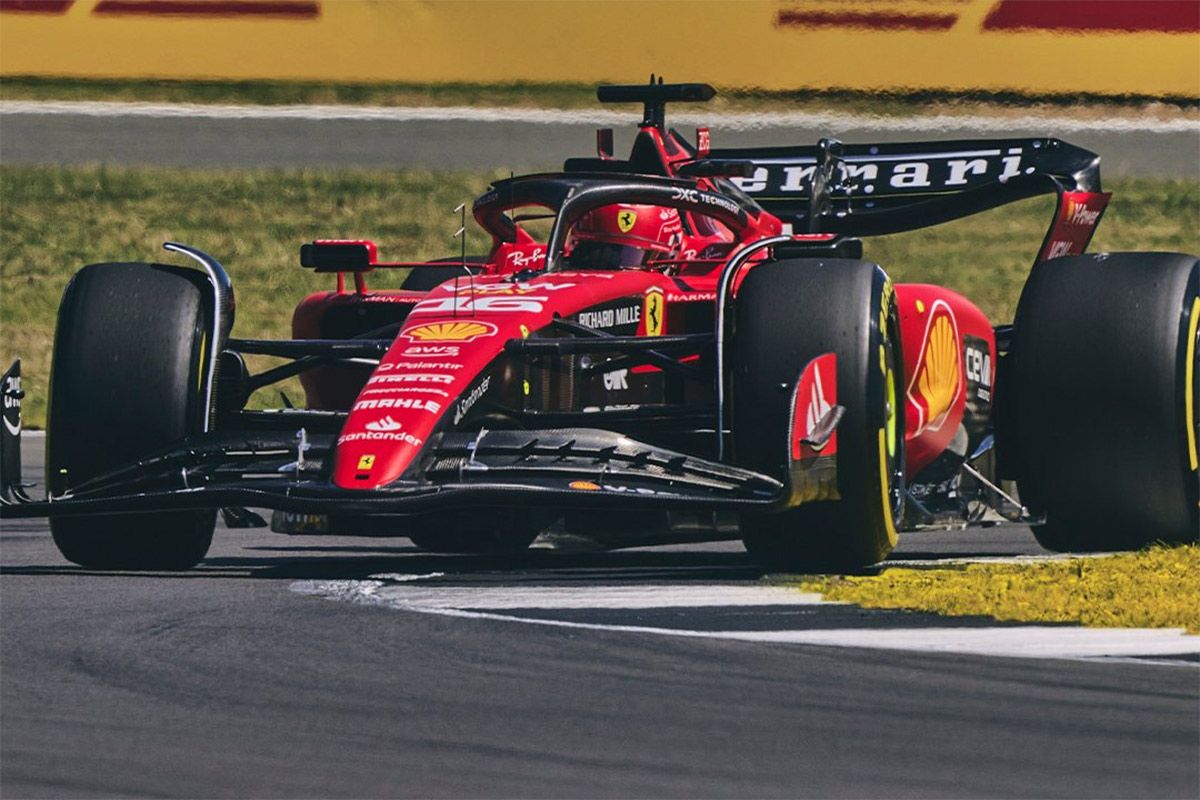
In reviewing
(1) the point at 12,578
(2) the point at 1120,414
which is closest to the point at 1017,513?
(2) the point at 1120,414

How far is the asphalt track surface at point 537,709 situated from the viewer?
4781mm

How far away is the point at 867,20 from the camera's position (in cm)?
2383

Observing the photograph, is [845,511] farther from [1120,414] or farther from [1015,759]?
[1015,759]

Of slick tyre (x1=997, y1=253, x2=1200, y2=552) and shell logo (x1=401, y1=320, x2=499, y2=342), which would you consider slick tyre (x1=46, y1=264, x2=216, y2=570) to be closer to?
shell logo (x1=401, y1=320, x2=499, y2=342)

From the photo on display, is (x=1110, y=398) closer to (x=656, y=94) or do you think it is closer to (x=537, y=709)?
(x=656, y=94)

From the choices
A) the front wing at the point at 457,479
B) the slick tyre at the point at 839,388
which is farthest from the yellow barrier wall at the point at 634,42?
the front wing at the point at 457,479

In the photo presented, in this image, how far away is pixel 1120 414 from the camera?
29.0 feet

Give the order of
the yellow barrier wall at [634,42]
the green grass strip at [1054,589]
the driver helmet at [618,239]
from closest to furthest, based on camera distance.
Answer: the green grass strip at [1054,589], the driver helmet at [618,239], the yellow barrier wall at [634,42]

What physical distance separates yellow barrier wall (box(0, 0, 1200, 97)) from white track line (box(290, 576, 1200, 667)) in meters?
15.5

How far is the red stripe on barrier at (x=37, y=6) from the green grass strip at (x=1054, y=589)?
1878cm

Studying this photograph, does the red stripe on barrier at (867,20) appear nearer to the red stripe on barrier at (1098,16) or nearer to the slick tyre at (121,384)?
the red stripe on barrier at (1098,16)

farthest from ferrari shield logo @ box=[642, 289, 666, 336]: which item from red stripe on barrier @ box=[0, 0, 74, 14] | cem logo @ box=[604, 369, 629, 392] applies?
red stripe on barrier @ box=[0, 0, 74, 14]

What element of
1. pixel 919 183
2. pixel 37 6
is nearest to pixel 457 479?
pixel 919 183

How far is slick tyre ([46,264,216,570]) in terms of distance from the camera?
8.34 metres
